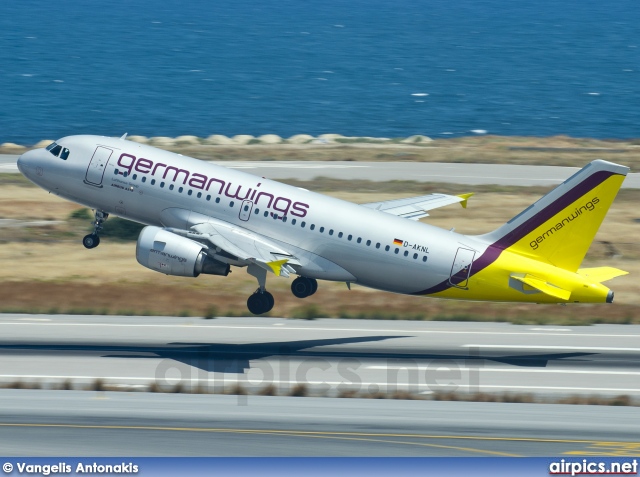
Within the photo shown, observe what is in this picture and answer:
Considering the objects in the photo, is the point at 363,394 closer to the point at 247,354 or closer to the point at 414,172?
the point at 247,354

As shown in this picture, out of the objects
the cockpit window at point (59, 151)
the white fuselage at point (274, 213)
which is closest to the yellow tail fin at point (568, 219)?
the white fuselage at point (274, 213)

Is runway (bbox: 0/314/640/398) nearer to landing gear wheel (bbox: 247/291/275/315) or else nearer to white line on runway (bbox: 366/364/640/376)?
white line on runway (bbox: 366/364/640/376)

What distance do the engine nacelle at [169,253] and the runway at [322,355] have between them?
325cm

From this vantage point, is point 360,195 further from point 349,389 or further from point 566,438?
point 566,438

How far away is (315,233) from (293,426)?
14.1 meters

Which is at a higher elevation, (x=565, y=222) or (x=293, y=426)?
(x=565, y=222)

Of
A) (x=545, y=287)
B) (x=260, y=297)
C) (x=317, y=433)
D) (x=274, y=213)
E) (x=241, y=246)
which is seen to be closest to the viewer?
(x=317, y=433)

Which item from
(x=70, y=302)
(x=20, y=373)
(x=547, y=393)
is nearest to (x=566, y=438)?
(x=547, y=393)

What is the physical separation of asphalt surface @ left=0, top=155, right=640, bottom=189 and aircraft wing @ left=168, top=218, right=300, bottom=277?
32223 millimetres

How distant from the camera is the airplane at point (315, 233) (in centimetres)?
4031

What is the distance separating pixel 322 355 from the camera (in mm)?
41156

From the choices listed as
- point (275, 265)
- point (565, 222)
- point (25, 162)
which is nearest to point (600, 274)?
point (565, 222)

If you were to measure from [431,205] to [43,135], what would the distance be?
98.6m

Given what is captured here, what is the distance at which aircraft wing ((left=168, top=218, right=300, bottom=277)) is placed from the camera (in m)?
42.1
